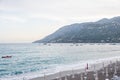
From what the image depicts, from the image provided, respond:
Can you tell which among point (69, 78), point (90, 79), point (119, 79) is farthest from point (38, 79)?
point (119, 79)

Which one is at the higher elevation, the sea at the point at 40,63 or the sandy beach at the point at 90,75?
the sandy beach at the point at 90,75

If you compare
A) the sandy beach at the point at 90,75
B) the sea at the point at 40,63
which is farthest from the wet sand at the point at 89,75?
the sea at the point at 40,63

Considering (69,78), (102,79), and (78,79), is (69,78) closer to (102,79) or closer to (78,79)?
(78,79)

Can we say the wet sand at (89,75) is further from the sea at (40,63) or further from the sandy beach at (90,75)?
the sea at (40,63)

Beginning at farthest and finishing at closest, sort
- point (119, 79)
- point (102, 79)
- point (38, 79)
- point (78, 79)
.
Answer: point (38, 79)
point (78, 79)
point (102, 79)
point (119, 79)

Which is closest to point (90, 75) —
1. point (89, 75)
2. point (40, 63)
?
point (89, 75)

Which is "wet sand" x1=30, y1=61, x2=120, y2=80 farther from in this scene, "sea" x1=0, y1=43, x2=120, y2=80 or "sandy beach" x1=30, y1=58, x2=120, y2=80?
"sea" x1=0, y1=43, x2=120, y2=80

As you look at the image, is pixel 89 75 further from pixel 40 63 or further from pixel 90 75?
pixel 40 63

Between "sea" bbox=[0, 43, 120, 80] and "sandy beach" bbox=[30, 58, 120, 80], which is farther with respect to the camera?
"sea" bbox=[0, 43, 120, 80]

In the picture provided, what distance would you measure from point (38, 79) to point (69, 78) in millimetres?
4071

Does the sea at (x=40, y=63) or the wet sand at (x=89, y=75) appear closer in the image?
the wet sand at (x=89, y=75)

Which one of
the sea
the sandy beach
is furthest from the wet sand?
the sea

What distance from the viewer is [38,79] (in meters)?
31.6

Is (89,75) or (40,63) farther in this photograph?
(40,63)
